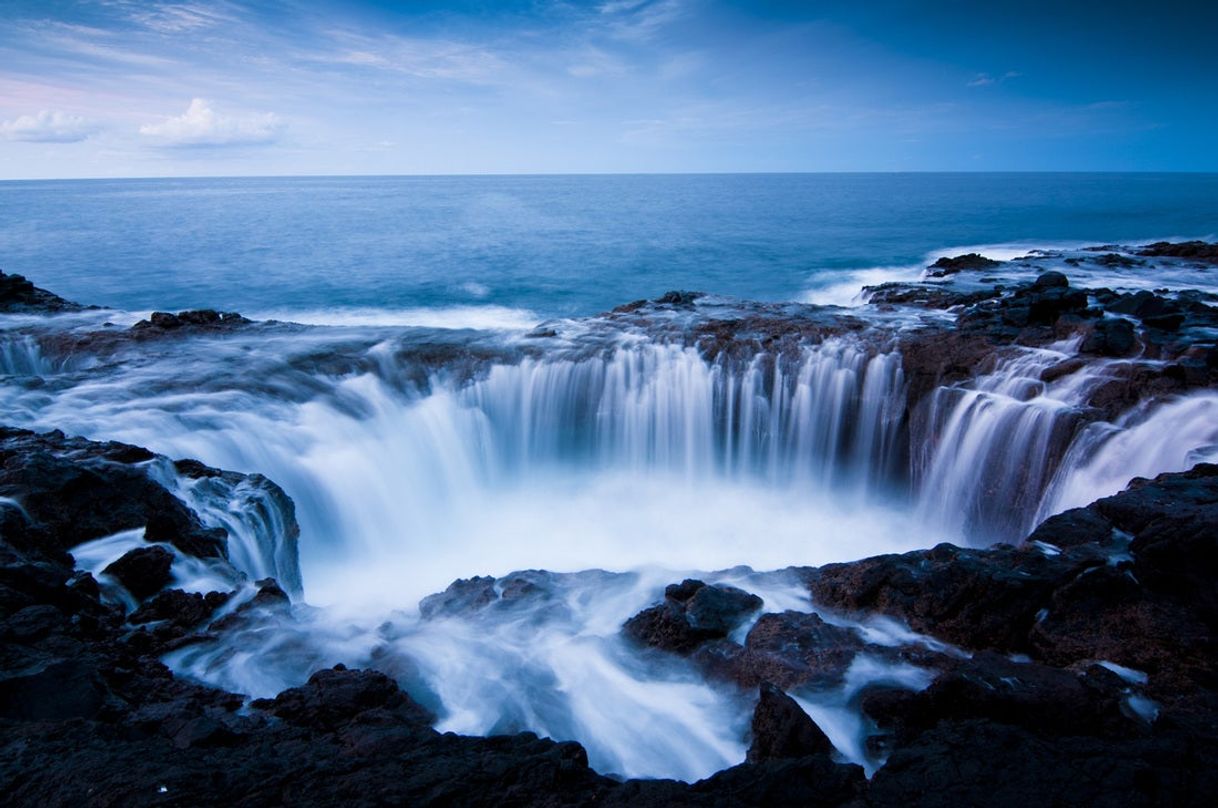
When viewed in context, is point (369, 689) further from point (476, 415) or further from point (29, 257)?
point (29, 257)

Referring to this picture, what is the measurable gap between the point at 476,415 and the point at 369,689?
28.8ft

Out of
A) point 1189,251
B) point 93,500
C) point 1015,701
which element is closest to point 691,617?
point 1015,701

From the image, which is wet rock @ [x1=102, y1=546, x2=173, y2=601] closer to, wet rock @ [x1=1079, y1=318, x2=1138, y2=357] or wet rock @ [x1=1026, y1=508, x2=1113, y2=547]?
wet rock @ [x1=1026, y1=508, x2=1113, y2=547]

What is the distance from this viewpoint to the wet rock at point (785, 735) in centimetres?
434

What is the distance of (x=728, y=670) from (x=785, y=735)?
181cm

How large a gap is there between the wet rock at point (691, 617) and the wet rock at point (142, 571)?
4.63 meters

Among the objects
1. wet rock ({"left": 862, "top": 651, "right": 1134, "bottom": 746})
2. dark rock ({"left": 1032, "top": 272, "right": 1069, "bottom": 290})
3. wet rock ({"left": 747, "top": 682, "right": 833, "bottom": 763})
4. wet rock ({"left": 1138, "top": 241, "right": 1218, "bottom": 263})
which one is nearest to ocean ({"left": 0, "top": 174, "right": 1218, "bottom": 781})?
wet rock ({"left": 862, "top": 651, "right": 1134, "bottom": 746})

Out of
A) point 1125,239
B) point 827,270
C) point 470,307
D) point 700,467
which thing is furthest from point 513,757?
point 1125,239

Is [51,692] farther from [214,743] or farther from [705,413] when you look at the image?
[705,413]

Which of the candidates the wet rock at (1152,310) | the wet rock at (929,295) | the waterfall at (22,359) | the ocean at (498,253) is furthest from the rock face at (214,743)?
the ocean at (498,253)

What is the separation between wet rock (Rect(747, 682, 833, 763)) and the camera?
14.3ft

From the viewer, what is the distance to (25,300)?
59.5 feet

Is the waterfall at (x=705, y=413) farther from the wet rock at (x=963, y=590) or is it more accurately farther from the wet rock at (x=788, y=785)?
the wet rock at (x=788, y=785)

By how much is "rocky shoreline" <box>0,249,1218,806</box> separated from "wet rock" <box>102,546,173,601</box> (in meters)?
0.02
